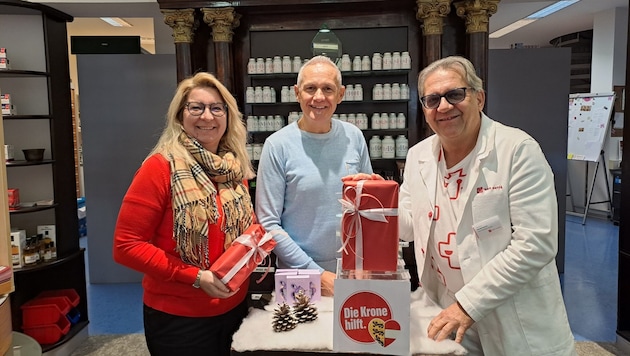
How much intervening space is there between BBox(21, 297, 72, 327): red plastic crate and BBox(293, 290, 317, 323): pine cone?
8.29 ft

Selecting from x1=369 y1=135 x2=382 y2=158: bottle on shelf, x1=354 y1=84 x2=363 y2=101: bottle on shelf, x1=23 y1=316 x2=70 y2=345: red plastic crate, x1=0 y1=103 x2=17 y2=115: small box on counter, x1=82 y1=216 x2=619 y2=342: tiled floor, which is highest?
x1=354 y1=84 x2=363 y2=101: bottle on shelf

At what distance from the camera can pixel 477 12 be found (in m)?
3.69

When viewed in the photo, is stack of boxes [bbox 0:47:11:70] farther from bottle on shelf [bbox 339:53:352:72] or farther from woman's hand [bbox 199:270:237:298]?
woman's hand [bbox 199:270:237:298]

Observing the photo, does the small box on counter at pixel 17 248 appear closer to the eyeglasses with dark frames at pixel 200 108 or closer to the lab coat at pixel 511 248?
the eyeglasses with dark frames at pixel 200 108

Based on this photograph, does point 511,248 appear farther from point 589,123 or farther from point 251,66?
point 589,123

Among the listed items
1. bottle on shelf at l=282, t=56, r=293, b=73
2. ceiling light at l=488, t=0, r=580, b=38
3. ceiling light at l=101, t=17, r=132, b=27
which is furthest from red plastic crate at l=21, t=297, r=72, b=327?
ceiling light at l=488, t=0, r=580, b=38

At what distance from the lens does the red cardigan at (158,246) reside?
1.42 metres

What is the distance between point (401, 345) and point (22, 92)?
331cm

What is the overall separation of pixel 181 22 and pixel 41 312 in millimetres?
2502

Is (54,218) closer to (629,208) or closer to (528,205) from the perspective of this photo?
(528,205)

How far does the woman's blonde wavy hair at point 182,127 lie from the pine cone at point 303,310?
53cm

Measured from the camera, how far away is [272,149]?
1.75m

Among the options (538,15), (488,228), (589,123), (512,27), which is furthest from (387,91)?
(512,27)

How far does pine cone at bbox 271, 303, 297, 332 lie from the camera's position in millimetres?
1325
